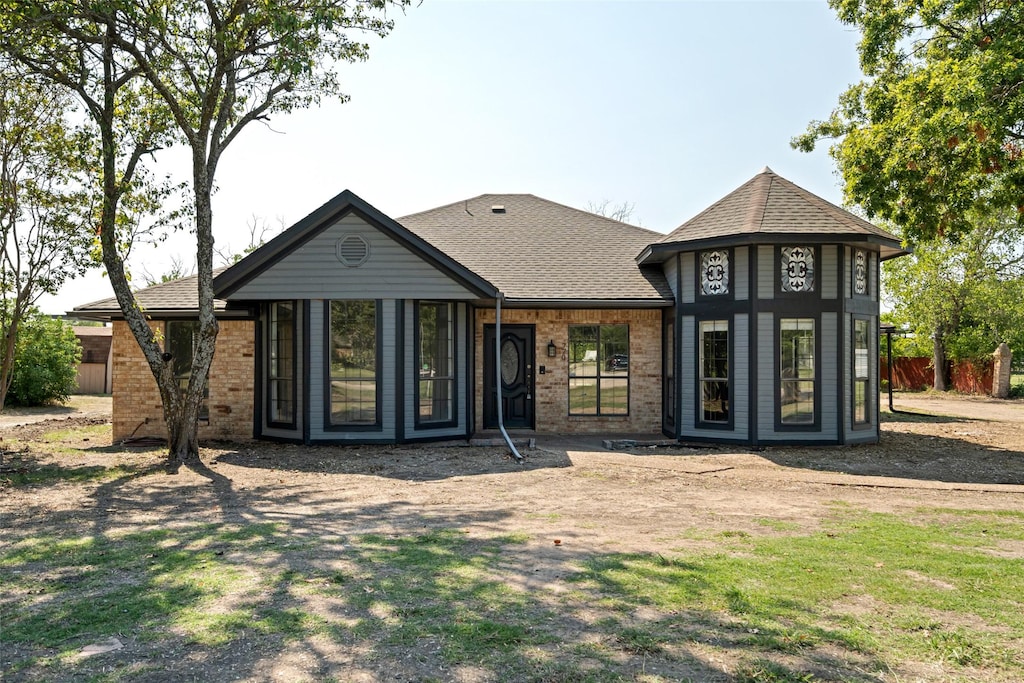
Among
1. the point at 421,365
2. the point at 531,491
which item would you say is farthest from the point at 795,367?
the point at 421,365

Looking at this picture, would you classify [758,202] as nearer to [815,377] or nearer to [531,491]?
[815,377]

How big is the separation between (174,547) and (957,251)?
31.9m

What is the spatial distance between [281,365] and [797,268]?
30.8ft

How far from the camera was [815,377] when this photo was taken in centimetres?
1328

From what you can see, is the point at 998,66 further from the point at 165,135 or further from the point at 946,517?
the point at 165,135

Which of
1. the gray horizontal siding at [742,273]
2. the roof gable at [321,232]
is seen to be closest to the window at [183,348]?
the roof gable at [321,232]

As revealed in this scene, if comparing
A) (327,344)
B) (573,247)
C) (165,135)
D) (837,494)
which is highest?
(165,135)

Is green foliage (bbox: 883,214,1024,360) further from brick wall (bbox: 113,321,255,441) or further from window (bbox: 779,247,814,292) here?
brick wall (bbox: 113,321,255,441)

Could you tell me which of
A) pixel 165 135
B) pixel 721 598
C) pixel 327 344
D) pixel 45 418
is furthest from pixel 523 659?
pixel 45 418

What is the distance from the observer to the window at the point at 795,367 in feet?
43.7

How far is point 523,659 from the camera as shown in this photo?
13.5 ft

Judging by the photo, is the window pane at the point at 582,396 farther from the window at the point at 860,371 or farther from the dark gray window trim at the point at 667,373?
the window at the point at 860,371

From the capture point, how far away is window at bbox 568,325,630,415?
15547 millimetres

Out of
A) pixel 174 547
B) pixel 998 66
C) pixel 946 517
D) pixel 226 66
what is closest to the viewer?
pixel 174 547
